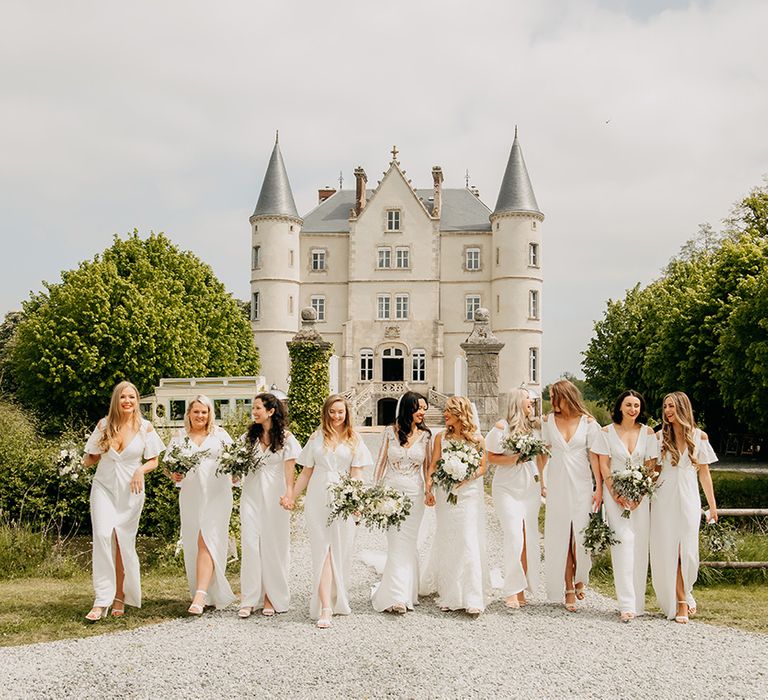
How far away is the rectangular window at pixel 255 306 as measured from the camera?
135 feet

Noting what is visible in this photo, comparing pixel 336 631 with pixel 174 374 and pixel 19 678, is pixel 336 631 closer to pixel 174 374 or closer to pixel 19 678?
pixel 19 678

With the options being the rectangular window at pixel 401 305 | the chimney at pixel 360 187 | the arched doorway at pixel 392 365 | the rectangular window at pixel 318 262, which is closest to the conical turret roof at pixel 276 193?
the rectangular window at pixel 318 262

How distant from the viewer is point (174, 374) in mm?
29594

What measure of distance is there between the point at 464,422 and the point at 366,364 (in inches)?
1345

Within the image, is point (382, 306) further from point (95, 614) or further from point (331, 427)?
point (95, 614)

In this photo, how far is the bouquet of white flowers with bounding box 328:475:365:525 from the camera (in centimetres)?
643

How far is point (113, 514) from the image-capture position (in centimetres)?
668

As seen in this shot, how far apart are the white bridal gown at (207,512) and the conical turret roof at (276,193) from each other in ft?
115

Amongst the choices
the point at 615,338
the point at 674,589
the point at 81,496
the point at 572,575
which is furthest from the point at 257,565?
the point at 615,338

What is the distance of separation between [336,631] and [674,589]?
2924mm

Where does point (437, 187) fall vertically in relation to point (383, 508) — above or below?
above

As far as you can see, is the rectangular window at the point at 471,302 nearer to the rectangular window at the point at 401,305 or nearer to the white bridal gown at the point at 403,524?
the rectangular window at the point at 401,305

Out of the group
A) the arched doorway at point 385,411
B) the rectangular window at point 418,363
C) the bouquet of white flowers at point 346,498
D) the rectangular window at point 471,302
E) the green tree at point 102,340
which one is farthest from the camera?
the rectangular window at point 471,302

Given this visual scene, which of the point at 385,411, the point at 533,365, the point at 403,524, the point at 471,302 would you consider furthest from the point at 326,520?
the point at 471,302
